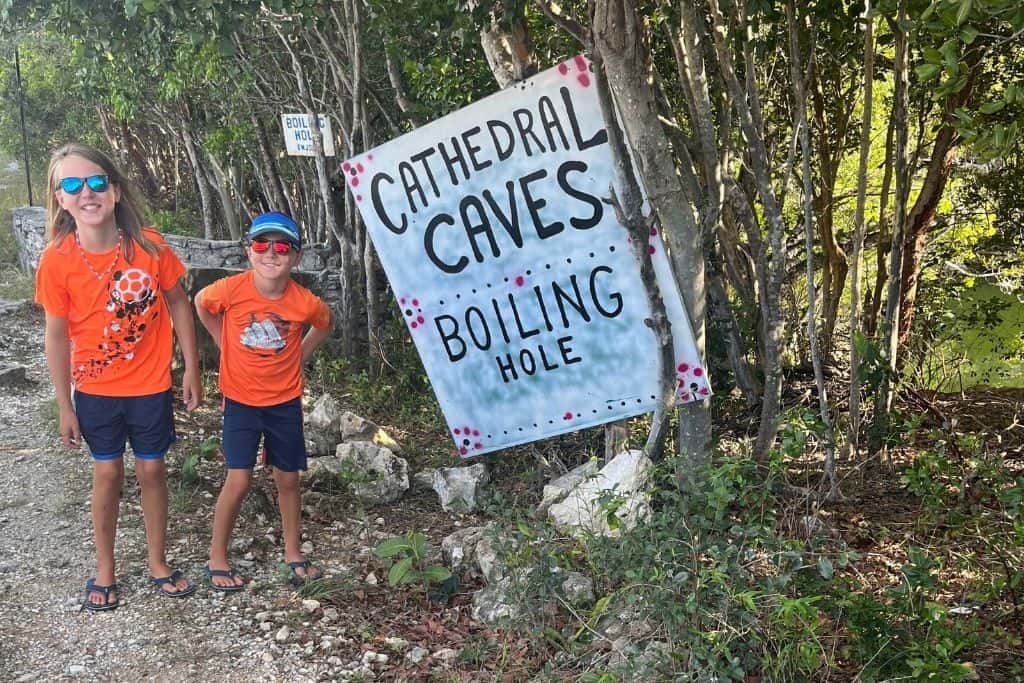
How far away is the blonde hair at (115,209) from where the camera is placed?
3.68 m

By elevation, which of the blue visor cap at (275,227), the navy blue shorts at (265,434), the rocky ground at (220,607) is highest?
the blue visor cap at (275,227)

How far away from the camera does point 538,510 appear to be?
14.5ft

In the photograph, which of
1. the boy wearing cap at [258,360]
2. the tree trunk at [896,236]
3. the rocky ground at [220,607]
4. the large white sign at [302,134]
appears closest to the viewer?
the rocky ground at [220,607]

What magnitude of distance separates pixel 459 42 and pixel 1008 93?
3.80 meters

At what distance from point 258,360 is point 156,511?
2.33 feet

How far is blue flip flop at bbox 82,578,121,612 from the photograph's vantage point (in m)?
3.77

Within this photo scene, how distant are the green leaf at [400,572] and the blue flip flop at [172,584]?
2.59ft

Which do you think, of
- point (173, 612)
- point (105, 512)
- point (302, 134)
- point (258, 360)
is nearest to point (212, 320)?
point (258, 360)

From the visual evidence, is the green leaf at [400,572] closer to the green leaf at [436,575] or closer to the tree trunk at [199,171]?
the green leaf at [436,575]

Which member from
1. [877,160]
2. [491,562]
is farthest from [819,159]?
[491,562]

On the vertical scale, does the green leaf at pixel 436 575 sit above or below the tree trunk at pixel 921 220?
below

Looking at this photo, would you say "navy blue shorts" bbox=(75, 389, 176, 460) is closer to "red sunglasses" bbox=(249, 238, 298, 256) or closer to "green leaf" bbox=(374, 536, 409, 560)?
"red sunglasses" bbox=(249, 238, 298, 256)

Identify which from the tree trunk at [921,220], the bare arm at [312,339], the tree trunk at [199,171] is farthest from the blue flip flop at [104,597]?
the tree trunk at [199,171]

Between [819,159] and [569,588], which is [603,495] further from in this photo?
[819,159]
